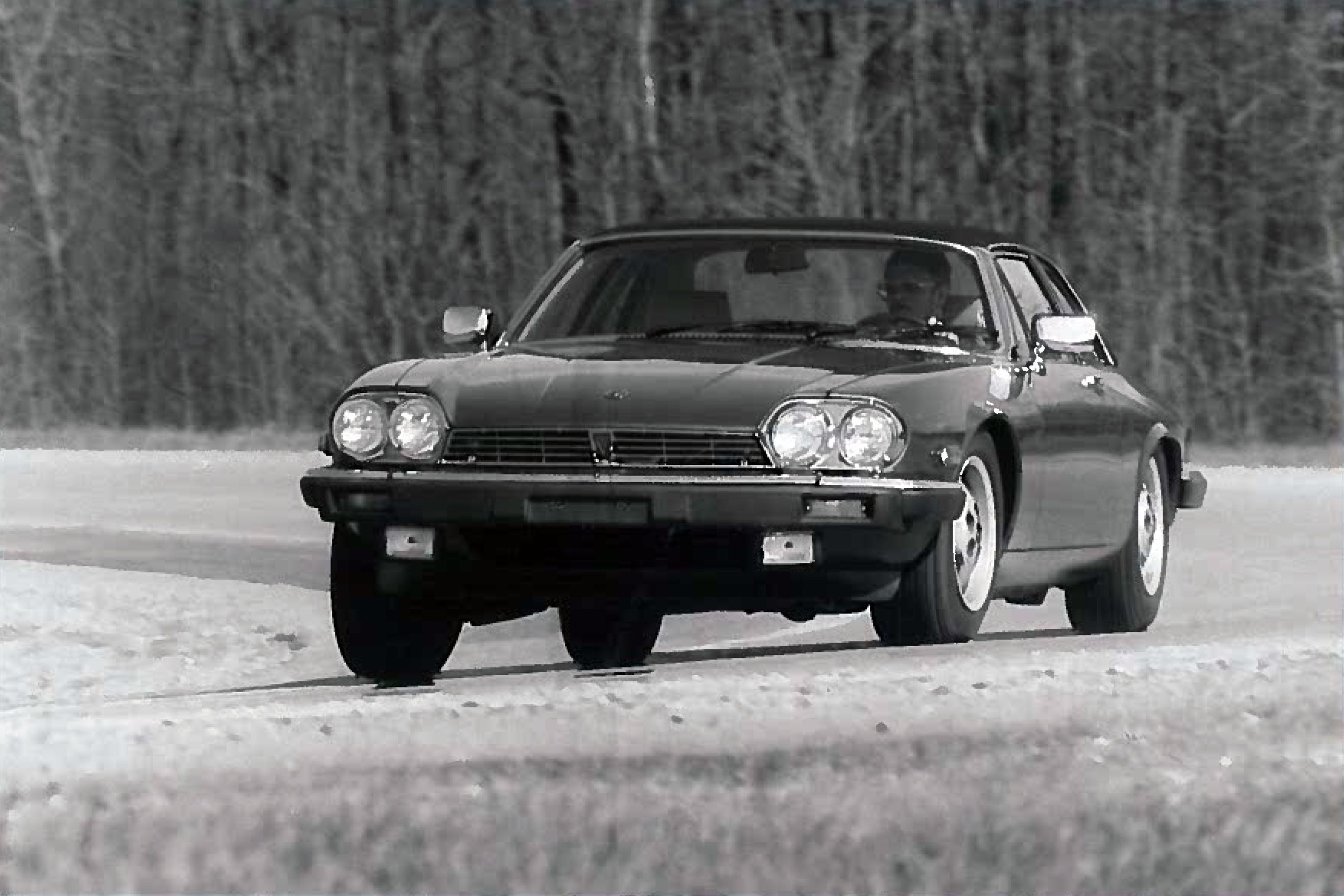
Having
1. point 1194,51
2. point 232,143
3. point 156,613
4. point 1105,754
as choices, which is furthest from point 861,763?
point 232,143

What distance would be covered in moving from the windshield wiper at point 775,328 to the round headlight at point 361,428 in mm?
1015

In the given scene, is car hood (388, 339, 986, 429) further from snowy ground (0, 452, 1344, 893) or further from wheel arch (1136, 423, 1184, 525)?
wheel arch (1136, 423, 1184, 525)

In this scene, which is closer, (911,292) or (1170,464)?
(911,292)

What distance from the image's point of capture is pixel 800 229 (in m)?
10.2

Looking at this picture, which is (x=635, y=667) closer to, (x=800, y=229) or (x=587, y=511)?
(x=800, y=229)

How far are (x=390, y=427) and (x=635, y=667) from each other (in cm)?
157

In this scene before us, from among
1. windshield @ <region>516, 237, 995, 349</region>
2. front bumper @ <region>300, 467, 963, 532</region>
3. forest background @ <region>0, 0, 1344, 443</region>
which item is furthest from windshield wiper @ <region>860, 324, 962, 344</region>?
forest background @ <region>0, 0, 1344, 443</region>

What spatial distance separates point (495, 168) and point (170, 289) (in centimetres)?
302

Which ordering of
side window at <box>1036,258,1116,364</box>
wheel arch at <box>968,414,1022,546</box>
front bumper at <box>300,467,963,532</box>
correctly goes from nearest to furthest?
1. front bumper at <box>300,467,963,532</box>
2. wheel arch at <box>968,414,1022,546</box>
3. side window at <box>1036,258,1116,364</box>

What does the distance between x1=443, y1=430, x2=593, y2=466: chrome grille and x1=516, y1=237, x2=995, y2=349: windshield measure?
101 cm

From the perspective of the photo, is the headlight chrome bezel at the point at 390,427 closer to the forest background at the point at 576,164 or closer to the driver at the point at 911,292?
the driver at the point at 911,292

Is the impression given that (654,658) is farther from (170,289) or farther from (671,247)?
(170,289)

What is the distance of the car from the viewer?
8766mm

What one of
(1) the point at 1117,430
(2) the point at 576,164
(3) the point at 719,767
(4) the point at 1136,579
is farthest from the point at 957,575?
(2) the point at 576,164
